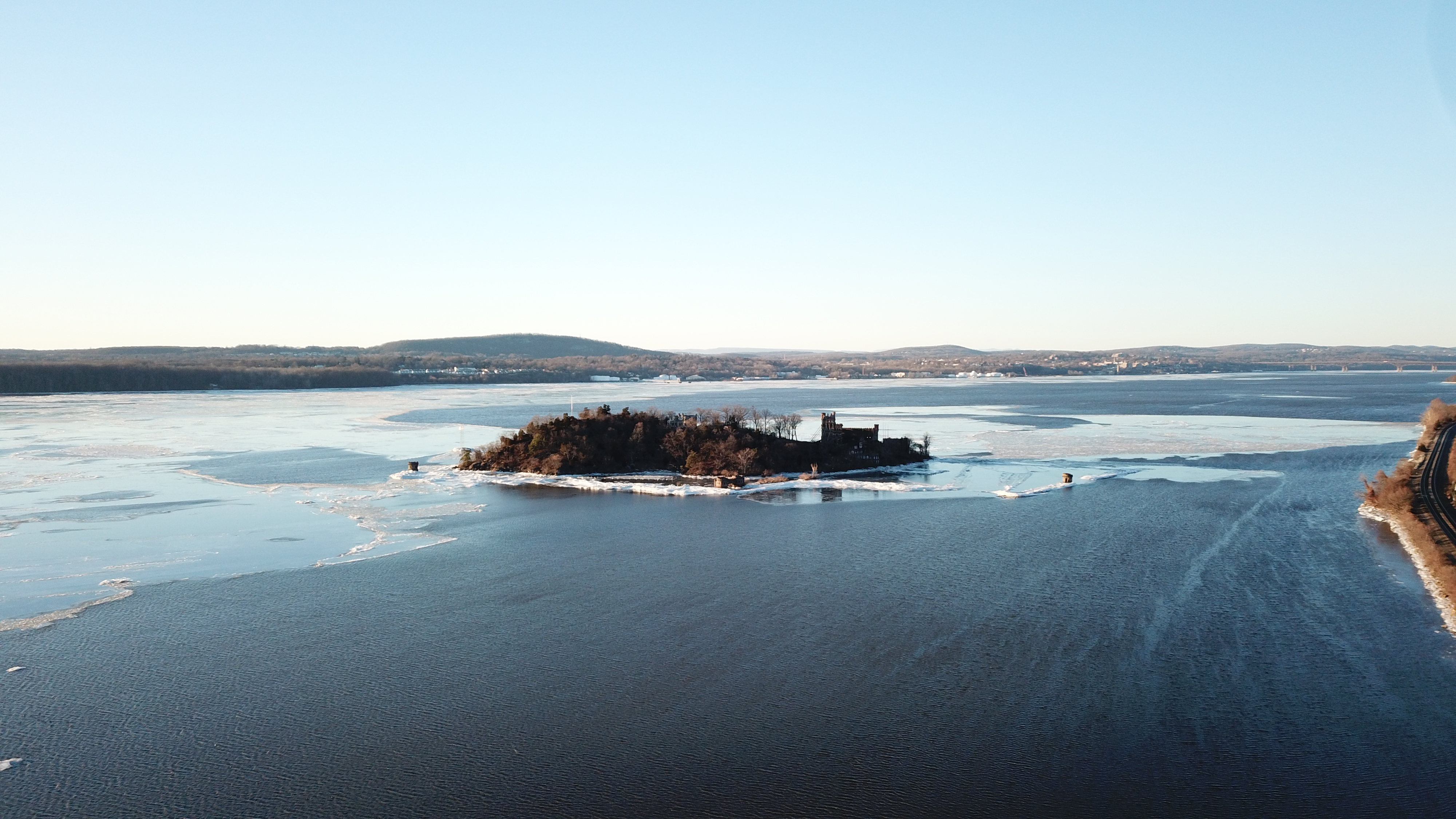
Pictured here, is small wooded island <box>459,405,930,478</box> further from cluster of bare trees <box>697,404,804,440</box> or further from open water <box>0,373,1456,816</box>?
open water <box>0,373,1456,816</box>

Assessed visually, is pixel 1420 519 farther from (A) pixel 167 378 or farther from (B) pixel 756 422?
(A) pixel 167 378

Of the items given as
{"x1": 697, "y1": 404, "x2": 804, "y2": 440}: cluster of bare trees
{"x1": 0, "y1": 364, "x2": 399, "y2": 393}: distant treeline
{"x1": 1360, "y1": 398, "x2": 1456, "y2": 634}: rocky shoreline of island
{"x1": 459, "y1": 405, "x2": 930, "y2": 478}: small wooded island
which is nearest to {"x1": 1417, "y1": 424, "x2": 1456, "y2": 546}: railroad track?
{"x1": 1360, "y1": 398, "x2": 1456, "y2": 634}: rocky shoreline of island

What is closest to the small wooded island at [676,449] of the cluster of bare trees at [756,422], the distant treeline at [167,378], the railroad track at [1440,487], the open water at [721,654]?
the cluster of bare trees at [756,422]

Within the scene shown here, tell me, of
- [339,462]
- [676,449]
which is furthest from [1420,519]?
[339,462]

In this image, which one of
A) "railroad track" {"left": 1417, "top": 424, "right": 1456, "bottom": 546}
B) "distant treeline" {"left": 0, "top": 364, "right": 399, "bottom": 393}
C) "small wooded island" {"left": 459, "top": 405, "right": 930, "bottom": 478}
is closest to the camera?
"railroad track" {"left": 1417, "top": 424, "right": 1456, "bottom": 546}

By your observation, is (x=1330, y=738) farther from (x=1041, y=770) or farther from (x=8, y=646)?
(x=8, y=646)
